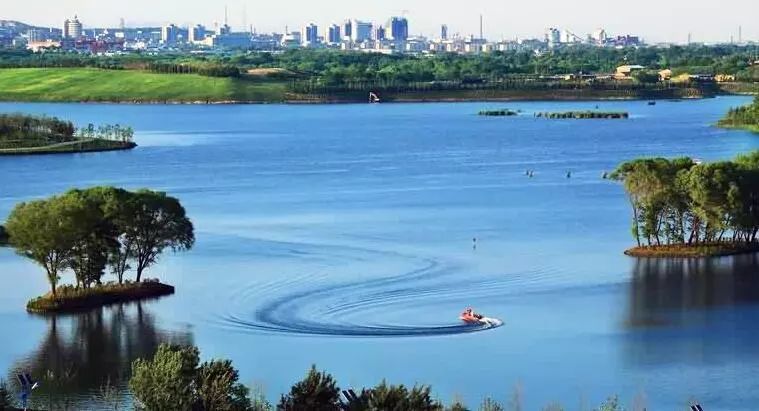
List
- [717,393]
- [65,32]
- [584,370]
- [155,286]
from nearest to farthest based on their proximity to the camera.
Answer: [717,393] < [584,370] < [155,286] < [65,32]

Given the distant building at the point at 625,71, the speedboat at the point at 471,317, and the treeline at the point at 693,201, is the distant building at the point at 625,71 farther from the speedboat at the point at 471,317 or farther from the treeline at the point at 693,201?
the speedboat at the point at 471,317

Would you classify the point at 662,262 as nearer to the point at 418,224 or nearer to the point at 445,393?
the point at 418,224

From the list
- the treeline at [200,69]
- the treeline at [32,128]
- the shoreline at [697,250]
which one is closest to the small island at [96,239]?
the shoreline at [697,250]

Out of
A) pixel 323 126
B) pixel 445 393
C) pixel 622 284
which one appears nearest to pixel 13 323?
pixel 445 393

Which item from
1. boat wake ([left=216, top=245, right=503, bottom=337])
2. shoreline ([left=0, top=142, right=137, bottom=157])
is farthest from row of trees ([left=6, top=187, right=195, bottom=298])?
shoreline ([left=0, top=142, right=137, bottom=157])

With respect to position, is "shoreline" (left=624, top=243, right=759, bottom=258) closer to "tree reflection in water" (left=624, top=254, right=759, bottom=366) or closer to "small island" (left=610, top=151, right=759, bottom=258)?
"small island" (left=610, top=151, right=759, bottom=258)

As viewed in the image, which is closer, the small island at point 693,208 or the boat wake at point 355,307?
the boat wake at point 355,307

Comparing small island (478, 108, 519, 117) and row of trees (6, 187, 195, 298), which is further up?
row of trees (6, 187, 195, 298)
